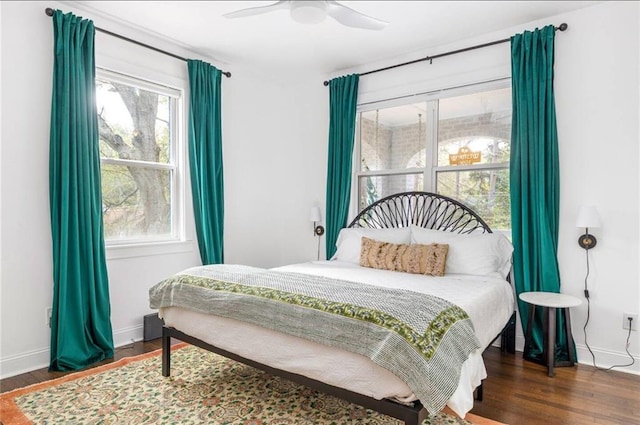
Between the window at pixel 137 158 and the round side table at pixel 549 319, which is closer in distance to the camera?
the round side table at pixel 549 319

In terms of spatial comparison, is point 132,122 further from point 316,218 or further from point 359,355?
point 359,355

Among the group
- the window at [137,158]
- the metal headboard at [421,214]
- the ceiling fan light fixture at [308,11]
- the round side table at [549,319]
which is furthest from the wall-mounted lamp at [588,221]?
the window at [137,158]

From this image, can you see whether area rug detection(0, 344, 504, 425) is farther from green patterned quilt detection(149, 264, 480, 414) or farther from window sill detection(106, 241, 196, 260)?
window sill detection(106, 241, 196, 260)

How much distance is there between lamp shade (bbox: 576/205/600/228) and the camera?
111 inches

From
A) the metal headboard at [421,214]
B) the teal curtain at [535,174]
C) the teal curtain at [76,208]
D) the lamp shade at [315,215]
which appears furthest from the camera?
the lamp shade at [315,215]

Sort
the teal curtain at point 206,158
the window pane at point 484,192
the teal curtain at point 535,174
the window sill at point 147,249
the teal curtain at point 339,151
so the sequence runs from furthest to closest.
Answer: the teal curtain at point 339,151, the teal curtain at point 206,158, the window pane at point 484,192, the window sill at point 147,249, the teal curtain at point 535,174

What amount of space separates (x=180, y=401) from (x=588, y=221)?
3.01m

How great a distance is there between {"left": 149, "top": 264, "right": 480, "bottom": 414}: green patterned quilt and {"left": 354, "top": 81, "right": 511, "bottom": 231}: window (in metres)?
1.91

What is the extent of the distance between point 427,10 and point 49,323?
3700 millimetres

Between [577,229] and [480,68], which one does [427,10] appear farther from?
[577,229]

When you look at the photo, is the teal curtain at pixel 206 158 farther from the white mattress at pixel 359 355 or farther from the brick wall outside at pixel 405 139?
the brick wall outside at pixel 405 139

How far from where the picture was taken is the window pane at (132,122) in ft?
10.8

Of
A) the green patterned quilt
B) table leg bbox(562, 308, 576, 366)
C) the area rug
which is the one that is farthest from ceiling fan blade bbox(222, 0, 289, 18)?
table leg bbox(562, 308, 576, 366)

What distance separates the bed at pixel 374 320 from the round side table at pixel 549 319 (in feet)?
0.48
